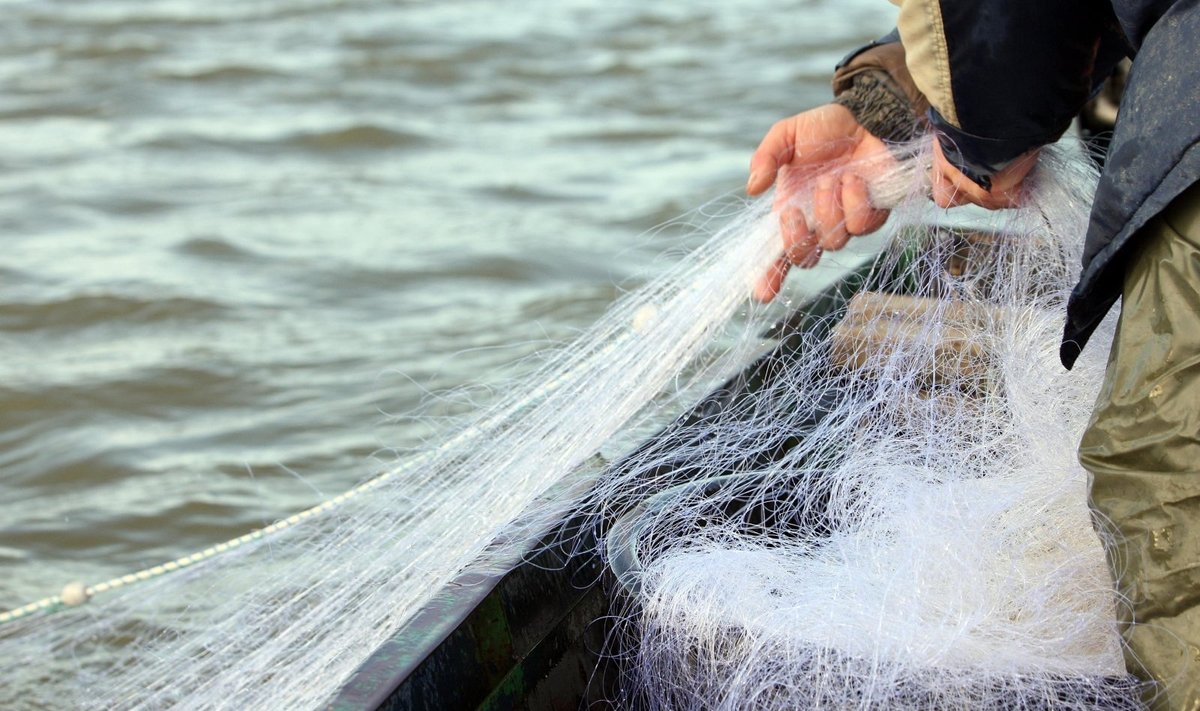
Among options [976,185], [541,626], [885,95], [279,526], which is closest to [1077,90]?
[976,185]

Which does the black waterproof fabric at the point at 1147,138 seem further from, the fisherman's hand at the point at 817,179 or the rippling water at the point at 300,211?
the rippling water at the point at 300,211

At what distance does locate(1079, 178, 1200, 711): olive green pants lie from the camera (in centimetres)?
134

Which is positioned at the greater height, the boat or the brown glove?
the brown glove

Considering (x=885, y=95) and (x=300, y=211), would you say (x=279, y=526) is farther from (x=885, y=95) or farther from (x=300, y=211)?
(x=300, y=211)

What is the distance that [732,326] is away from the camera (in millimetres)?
2465

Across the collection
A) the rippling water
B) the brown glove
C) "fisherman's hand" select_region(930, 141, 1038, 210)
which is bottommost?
the rippling water

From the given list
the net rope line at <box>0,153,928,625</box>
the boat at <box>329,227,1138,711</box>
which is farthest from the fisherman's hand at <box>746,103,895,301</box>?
the boat at <box>329,227,1138,711</box>

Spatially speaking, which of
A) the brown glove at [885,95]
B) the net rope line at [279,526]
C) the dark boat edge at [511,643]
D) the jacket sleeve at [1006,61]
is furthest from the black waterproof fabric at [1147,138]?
the net rope line at [279,526]

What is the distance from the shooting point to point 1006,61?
1.65m

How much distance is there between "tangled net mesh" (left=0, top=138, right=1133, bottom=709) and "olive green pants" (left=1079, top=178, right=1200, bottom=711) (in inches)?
4.4

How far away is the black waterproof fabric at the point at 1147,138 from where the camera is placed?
135 cm

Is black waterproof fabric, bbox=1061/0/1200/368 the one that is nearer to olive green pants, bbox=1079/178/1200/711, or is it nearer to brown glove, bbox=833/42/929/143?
olive green pants, bbox=1079/178/1200/711

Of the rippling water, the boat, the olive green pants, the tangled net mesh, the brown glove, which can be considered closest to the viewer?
the olive green pants

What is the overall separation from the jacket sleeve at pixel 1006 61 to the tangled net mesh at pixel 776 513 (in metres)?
0.33
